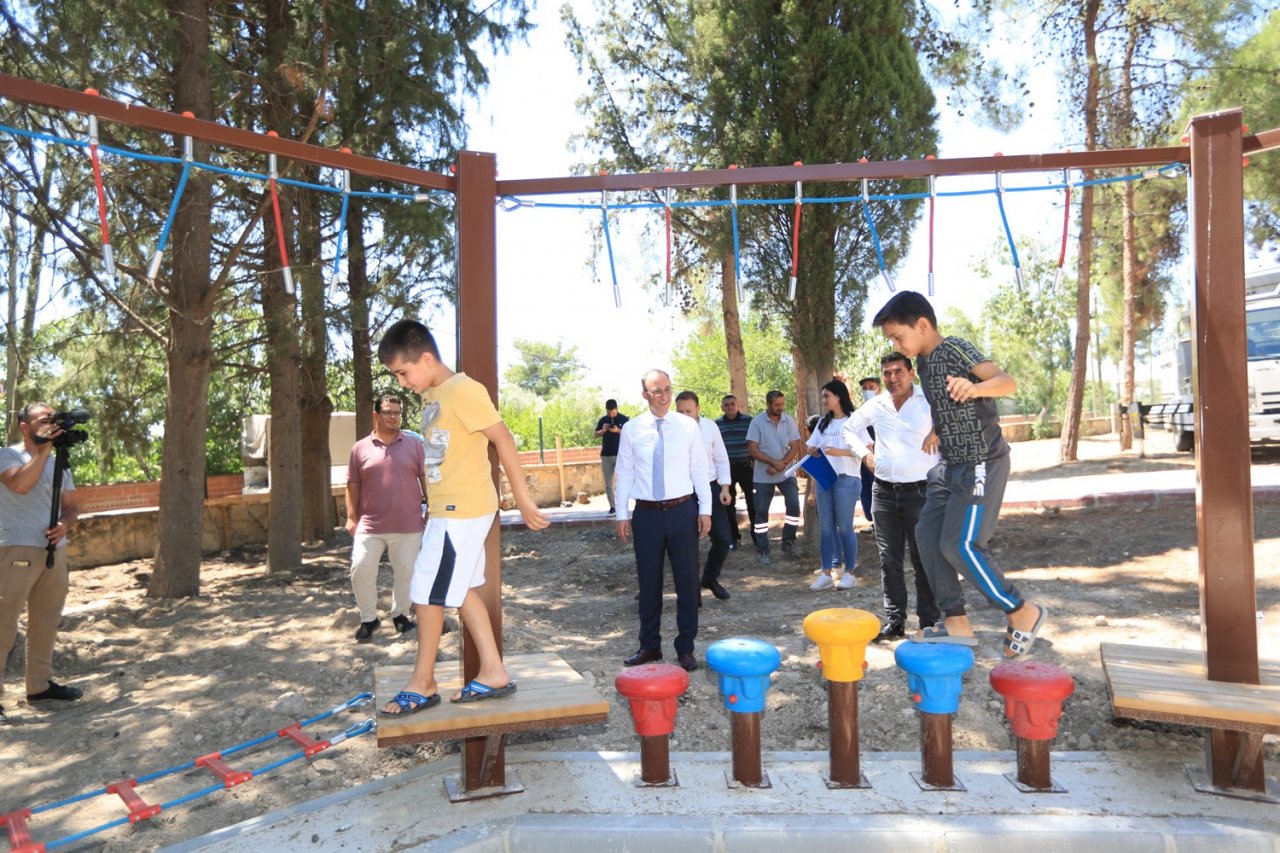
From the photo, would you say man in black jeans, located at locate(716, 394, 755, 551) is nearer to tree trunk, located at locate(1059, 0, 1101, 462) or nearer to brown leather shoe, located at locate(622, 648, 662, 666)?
brown leather shoe, located at locate(622, 648, 662, 666)

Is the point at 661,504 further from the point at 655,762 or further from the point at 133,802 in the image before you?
the point at 133,802

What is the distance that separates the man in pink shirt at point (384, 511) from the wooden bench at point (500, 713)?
2843 millimetres

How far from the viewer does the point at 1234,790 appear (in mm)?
3779

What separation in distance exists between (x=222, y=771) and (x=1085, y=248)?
1520cm

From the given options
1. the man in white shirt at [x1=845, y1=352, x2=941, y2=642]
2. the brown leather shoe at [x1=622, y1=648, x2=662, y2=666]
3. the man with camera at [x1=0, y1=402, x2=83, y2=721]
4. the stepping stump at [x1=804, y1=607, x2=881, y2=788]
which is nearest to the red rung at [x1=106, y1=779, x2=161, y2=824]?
the man with camera at [x1=0, y1=402, x2=83, y2=721]

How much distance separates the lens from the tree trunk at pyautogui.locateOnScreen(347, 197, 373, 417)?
1218cm

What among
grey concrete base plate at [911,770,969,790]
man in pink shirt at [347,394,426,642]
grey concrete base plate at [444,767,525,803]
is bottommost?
grey concrete base plate at [444,767,525,803]

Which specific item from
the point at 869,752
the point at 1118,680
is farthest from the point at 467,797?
the point at 1118,680

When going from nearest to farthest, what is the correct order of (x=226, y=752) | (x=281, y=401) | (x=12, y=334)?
(x=226, y=752) < (x=12, y=334) < (x=281, y=401)

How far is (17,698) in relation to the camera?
6020 millimetres

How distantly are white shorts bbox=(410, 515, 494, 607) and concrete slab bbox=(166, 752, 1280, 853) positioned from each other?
2.89ft

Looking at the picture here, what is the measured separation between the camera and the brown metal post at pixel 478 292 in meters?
4.17

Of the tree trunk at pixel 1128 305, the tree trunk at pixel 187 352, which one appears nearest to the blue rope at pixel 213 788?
the tree trunk at pixel 187 352

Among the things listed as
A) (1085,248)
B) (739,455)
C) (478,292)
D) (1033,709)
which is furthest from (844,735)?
(1085,248)
